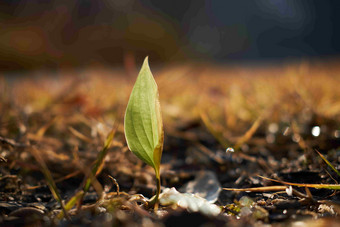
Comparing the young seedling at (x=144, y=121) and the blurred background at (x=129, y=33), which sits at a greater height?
the blurred background at (x=129, y=33)

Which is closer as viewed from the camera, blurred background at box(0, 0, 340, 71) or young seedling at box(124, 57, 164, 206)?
young seedling at box(124, 57, 164, 206)

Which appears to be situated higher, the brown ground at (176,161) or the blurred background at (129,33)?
the blurred background at (129,33)

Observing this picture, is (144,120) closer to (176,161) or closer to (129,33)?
(176,161)

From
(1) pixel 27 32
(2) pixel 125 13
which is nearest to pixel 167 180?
(1) pixel 27 32

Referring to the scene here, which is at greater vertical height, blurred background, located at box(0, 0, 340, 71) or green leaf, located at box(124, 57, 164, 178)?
blurred background, located at box(0, 0, 340, 71)

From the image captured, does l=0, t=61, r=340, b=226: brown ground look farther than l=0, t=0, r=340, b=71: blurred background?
No

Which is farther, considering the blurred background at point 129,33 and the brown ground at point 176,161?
the blurred background at point 129,33

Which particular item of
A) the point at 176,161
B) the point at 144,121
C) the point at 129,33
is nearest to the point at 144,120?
the point at 144,121
